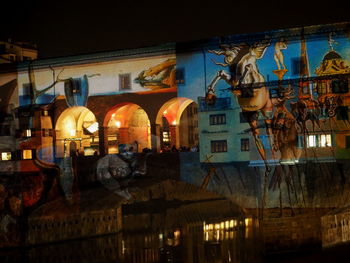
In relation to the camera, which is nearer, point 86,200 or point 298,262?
point 298,262

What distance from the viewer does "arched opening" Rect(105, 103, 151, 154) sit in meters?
16.5

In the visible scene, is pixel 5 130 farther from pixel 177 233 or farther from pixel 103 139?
pixel 177 233

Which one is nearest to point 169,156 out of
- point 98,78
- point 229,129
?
point 229,129

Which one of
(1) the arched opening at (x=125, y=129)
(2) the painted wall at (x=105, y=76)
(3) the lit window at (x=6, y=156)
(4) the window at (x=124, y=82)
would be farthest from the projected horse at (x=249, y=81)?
(3) the lit window at (x=6, y=156)

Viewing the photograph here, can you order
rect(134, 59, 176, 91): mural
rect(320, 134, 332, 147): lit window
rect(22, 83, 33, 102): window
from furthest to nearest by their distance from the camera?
rect(22, 83, 33, 102): window → rect(134, 59, 176, 91): mural → rect(320, 134, 332, 147): lit window

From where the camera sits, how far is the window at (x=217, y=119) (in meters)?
14.6

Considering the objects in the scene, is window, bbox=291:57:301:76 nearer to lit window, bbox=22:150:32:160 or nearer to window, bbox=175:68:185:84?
window, bbox=175:68:185:84

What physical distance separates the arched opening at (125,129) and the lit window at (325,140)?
207 inches

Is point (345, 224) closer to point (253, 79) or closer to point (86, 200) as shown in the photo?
point (253, 79)

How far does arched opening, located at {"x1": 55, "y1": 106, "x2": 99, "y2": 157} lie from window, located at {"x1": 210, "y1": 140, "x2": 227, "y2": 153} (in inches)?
162

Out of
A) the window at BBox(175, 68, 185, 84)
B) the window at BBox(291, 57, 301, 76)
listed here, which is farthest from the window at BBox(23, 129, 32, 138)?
the window at BBox(291, 57, 301, 76)

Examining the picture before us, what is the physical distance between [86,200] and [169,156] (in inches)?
114

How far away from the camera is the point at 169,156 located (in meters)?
15.2

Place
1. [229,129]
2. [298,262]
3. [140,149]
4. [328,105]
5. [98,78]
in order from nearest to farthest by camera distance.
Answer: [298,262], [328,105], [229,129], [98,78], [140,149]
